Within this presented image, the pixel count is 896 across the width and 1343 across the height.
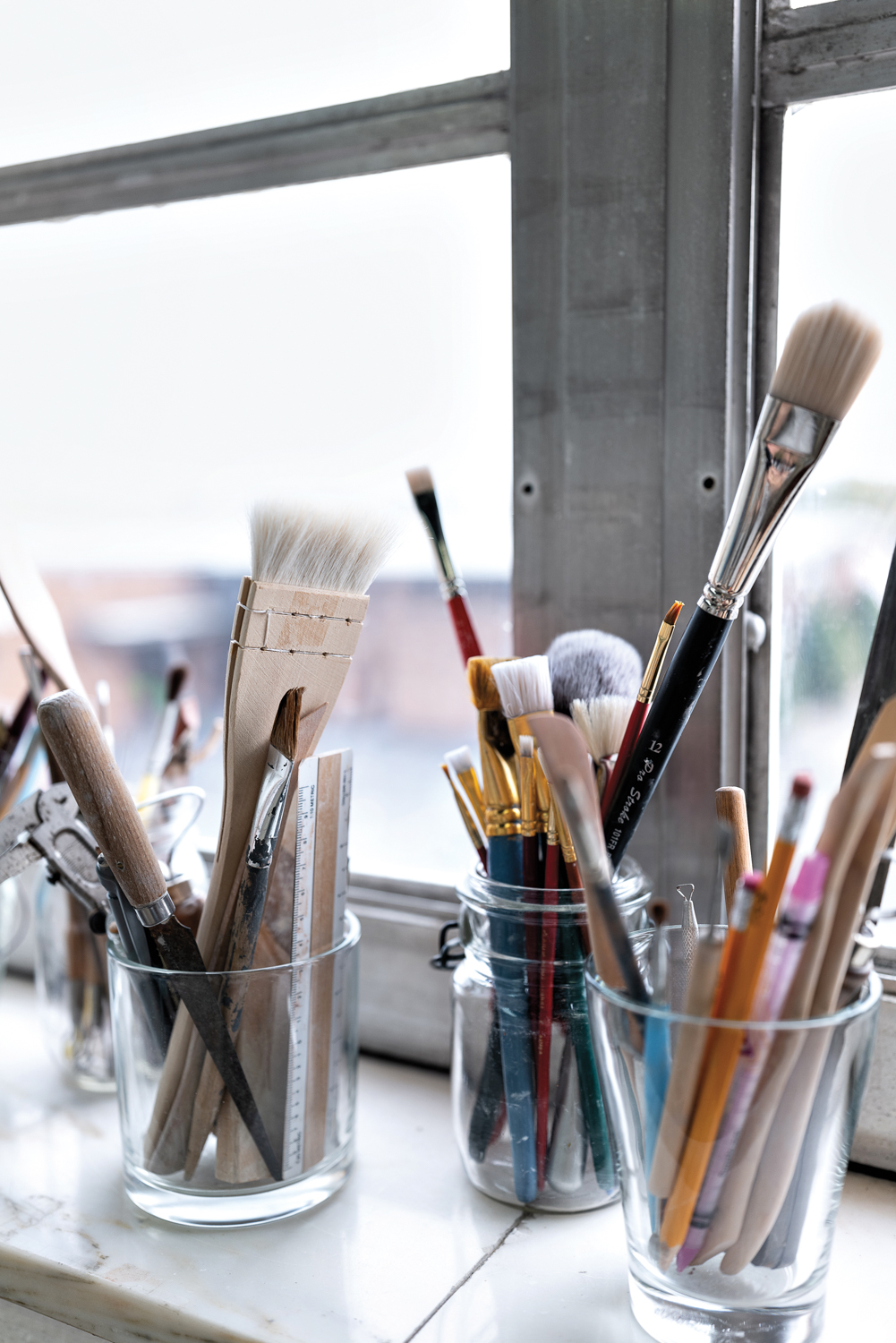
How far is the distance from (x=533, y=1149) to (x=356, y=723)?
0.46 meters

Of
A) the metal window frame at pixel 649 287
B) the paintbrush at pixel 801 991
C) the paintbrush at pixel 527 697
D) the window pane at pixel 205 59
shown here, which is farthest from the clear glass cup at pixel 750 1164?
the window pane at pixel 205 59

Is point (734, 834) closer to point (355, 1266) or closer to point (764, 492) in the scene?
point (764, 492)

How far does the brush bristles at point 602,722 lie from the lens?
1.76ft

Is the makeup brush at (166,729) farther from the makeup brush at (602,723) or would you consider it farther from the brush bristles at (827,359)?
the brush bristles at (827,359)

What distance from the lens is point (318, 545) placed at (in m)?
0.54

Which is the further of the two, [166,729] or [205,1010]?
[166,729]

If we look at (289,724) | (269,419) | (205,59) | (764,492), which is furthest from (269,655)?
(205,59)

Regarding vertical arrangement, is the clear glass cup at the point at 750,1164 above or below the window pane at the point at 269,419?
below

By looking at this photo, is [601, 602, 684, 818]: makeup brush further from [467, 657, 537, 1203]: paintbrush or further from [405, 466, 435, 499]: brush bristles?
[405, 466, 435, 499]: brush bristles

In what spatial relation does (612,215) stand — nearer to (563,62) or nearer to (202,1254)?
(563,62)

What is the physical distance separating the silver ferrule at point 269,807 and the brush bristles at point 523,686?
0.11 m

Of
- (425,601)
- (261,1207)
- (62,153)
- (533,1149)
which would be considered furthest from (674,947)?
(62,153)

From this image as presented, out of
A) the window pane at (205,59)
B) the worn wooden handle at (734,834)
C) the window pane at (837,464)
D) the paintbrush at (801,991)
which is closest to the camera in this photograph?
the paintbrush at (801,991)

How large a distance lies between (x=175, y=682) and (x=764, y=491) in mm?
459
